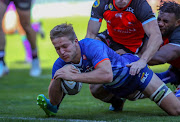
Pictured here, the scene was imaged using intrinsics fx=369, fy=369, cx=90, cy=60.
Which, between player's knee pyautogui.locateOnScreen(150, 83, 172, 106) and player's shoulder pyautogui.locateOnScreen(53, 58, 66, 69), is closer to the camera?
player's shoulder pyautogui.locateOnScreen(53, 58, 66, 69)

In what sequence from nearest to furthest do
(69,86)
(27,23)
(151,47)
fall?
(69,86)
(151,47)
(27,23)

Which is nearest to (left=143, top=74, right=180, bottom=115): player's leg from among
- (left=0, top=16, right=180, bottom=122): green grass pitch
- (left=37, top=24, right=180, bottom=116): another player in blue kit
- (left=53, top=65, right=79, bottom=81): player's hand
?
(left=37, top=24, right=180, bottom=116): another player in blue kit

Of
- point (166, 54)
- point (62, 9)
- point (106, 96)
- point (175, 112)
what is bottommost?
point (62, 9)

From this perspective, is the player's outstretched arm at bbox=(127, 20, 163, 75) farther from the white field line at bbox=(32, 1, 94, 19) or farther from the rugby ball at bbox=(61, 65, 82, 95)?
the white field line at bbox=(32, 1, 94, 19)

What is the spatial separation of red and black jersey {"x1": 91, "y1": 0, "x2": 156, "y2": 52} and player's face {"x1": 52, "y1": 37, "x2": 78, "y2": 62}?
3.50 ft

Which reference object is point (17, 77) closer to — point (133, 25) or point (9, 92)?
point (9, 92)

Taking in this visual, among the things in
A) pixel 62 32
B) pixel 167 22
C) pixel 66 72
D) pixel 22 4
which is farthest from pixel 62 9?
pixel 66 72

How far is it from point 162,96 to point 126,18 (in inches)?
43.1

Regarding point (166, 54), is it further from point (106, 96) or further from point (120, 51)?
point (106, 96)

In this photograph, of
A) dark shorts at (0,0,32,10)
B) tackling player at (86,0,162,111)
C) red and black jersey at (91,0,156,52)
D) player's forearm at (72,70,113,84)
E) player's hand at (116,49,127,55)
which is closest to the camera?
player's forearm at (72,70,113,84)

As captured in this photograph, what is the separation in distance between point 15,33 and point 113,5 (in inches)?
672

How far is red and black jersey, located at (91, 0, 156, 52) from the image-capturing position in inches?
169

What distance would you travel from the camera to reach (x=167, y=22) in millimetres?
4734

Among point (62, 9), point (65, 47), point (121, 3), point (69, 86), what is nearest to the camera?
point (65, 47)
